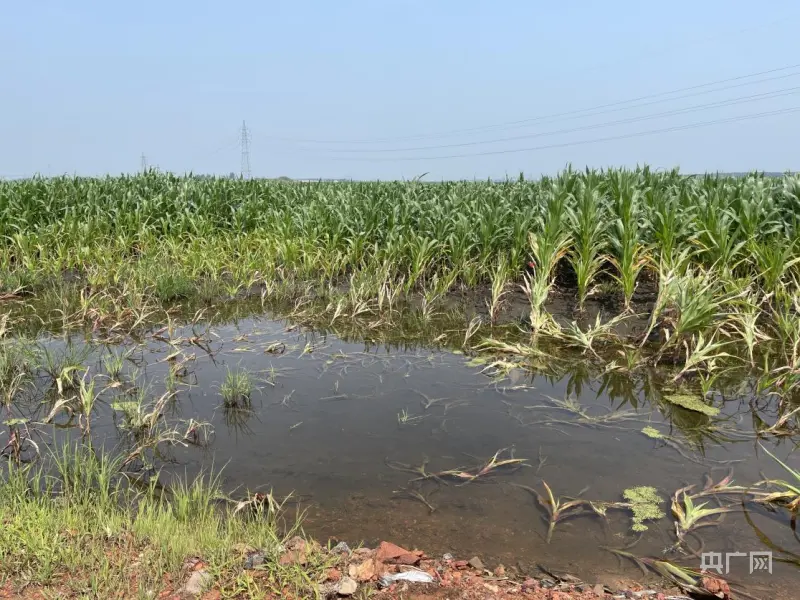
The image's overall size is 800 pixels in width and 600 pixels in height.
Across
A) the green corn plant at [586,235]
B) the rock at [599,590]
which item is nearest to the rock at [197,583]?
the rock at [599,590]

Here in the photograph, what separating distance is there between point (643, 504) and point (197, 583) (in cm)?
230

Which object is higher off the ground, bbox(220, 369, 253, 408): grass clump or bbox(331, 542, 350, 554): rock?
bbox(220, 369, 253, 408): grass clump

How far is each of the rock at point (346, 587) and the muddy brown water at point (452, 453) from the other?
0.50 metres

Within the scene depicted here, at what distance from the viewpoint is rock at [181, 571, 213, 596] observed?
212cm

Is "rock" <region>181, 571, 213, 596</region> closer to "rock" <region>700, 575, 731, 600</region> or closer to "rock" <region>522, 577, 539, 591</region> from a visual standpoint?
"rock" <region>522, 577, 539, 591</region>

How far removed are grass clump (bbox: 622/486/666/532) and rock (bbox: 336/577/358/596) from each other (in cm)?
150

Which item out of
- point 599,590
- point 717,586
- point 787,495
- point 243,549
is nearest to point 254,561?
point 243,549

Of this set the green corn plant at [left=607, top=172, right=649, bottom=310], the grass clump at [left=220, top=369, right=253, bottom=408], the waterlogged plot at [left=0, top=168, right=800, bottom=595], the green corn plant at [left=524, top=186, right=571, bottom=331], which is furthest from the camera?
the green corn plant at [left=524, top=186, right=571, bottom=331]

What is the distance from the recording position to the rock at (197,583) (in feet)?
6.95

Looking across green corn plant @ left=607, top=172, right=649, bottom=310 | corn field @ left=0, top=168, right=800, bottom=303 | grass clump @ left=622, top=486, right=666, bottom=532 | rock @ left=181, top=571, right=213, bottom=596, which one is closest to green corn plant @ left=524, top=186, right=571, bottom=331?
corn field @ left=0, top=168, right=800, bottom=303

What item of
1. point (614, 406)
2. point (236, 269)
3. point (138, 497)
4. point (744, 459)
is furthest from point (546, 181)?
point (138, 497)

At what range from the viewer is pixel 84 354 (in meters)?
5.00

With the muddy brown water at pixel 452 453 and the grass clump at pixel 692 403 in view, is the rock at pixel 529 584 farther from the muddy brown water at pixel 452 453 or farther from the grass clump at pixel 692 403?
the grass clump at pixel 692 403

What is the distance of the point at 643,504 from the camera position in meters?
2.89
